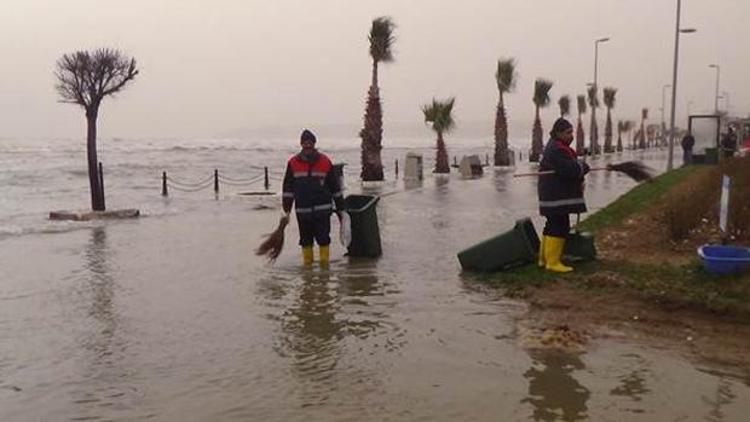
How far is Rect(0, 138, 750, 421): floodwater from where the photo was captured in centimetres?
474

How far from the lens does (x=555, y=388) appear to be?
4.97 m

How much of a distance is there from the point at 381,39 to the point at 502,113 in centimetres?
1427

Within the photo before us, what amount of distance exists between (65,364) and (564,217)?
5.12m

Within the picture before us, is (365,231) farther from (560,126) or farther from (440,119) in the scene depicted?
(440,119)

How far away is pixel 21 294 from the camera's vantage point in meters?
8.52

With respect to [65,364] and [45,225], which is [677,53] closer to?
[45,225]

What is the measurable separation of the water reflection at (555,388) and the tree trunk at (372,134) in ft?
77.3

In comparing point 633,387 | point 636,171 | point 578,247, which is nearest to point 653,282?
point 578,247

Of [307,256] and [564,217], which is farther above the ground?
[564,217]

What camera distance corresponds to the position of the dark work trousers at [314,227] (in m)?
9.52

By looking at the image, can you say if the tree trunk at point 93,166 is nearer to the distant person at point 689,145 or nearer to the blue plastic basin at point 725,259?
the blue plastic basin at point 725,259

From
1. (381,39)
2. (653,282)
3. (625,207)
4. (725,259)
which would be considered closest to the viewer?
(725,259)

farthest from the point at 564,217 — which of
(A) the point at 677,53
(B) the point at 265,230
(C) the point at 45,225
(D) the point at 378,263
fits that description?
(A) the point at 677,53

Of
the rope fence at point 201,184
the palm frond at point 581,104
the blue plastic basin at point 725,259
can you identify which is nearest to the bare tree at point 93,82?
the rope fence at point 201,184
